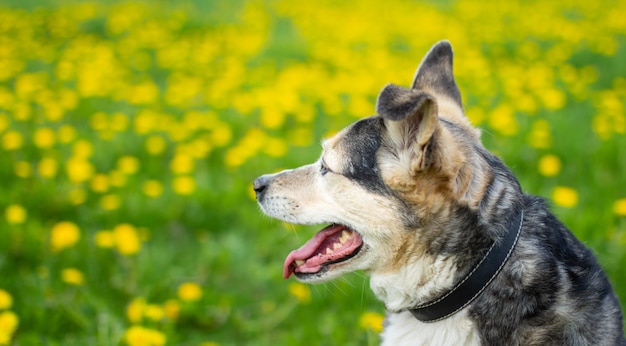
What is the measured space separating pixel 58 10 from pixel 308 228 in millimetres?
9341

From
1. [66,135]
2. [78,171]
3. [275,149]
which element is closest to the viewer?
[78,171]

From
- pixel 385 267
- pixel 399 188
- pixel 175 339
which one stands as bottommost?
pixel 175 339

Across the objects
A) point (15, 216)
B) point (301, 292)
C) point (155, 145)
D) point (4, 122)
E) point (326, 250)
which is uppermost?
point (326, 250)

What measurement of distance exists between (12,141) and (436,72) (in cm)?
370

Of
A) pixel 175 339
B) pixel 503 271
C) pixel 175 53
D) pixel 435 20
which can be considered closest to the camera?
pixel 503 271

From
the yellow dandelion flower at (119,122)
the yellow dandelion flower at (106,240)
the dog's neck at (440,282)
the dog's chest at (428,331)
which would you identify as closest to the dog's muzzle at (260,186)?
the dog's neck at (440,282)

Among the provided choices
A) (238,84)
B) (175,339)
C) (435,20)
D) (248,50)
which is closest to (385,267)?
(175,339)

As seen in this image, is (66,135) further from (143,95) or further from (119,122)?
(143,95)

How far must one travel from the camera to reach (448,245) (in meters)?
2.48

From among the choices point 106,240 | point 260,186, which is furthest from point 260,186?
point 106,240

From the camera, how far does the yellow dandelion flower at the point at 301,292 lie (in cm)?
378

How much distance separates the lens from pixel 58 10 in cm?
1162

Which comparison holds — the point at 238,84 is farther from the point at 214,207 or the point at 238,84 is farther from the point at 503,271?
the point at 503,271

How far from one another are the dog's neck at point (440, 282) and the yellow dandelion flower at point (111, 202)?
2.50 metres
